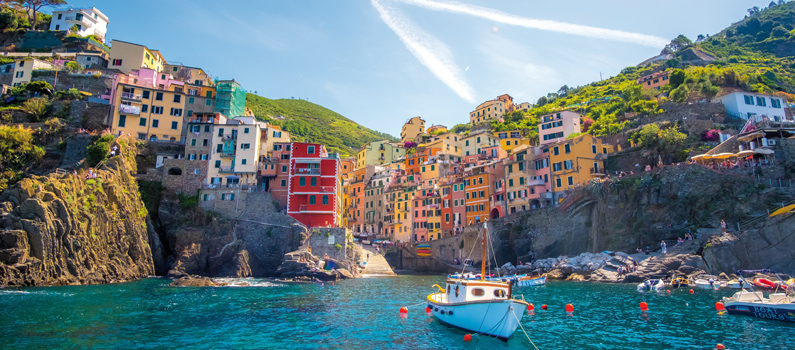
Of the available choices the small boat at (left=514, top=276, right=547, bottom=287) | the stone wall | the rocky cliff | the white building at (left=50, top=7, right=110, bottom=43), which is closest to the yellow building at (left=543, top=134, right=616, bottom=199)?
the small boat at (left=514, top=276, right=547, bottom=287)

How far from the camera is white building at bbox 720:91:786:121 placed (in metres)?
55.6

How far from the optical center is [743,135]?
45.6 meters

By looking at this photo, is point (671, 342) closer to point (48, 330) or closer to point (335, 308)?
point (335, 308)

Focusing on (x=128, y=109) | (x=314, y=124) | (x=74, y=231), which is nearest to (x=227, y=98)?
(x=128, y=109)

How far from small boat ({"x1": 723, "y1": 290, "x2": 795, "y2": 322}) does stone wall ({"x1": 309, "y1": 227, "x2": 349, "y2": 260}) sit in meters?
37.0

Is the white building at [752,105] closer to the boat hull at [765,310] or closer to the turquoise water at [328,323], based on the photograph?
the turquoise water at [328,323]

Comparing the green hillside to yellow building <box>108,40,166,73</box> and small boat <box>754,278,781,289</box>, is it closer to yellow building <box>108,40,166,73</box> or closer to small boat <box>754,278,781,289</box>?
yellow building <box>108,40,166,73</box>

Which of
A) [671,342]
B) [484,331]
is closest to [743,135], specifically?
[671,342]

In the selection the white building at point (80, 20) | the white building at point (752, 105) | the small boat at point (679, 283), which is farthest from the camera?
the white building at point (80, 20)

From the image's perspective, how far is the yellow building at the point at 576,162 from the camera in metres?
52.8

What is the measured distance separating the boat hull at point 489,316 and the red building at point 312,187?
3554 cm

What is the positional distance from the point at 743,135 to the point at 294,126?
11975cm

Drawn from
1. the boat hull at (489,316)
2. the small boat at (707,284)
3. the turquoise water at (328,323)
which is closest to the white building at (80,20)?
the turquoise water at (328,323)

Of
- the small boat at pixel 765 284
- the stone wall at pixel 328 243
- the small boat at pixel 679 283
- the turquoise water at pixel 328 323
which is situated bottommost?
the turquoise water at pixel 328 323
